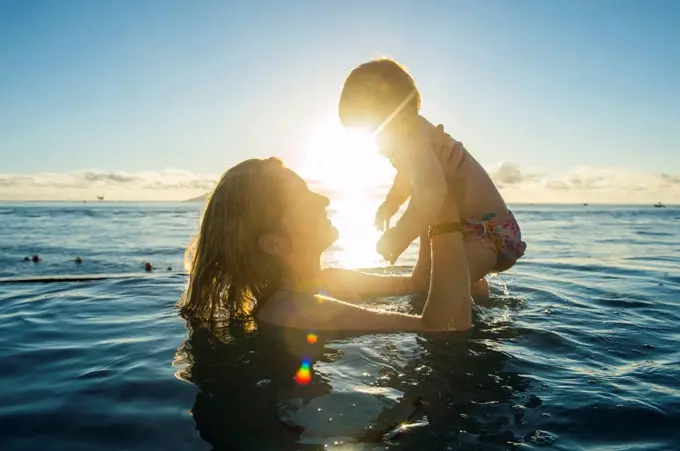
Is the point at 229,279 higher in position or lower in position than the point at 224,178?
lower

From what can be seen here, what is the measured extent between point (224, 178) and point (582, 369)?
3.21m

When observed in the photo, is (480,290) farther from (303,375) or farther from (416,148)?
(303,375)

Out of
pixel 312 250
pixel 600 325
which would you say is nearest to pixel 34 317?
pixel 312 250

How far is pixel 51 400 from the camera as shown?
3.04 metres

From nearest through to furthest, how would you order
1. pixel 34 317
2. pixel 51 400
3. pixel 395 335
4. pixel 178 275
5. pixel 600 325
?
pixel 51 400 < pixel 395 335 < pixel 600 325 < pixel 34 317 < pixel 178 275

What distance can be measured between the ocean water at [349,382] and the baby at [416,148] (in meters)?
0.75

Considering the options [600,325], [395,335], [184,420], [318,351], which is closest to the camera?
[184,420]

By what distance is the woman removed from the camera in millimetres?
4035

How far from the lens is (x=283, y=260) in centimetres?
436

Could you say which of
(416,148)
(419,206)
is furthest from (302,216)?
(416,148)

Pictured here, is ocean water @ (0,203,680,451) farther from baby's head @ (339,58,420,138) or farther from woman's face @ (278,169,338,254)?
baby's head @ (339,58,420,138)

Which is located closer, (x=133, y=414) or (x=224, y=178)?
(x=133, y=414)

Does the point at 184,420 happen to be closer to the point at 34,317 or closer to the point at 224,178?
the point at 224,178

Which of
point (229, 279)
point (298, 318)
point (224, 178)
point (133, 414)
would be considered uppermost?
point (224, 178)
